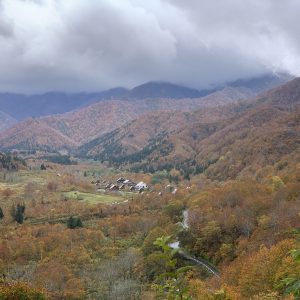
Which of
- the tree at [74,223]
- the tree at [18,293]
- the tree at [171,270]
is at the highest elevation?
the tree at [171,270]

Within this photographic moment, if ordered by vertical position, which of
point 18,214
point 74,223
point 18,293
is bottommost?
point 74,223

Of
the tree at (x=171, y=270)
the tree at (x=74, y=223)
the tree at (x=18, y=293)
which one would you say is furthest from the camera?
the tree at (x=74, y=223)

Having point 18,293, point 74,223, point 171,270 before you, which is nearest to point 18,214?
point 74,223

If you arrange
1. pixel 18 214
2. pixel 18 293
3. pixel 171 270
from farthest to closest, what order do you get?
pixel 18 214, pixel 18 293, pixel 171 270

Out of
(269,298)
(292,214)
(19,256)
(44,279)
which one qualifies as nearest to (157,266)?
(44,279)

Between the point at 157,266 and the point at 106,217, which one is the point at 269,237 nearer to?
the point at 157,266

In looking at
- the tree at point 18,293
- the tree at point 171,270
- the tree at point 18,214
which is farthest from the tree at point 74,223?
the tree at point 171,270

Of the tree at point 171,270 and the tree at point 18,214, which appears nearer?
the tree at point 171,270

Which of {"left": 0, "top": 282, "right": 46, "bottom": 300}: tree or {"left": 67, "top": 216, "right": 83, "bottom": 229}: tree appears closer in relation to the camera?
{"left": 0, "top": 282, "right": 46, "bottom": 300}: tree

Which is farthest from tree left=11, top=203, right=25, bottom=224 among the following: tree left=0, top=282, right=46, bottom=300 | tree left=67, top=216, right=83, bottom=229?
tree left=0, top=282, right=46, bottom=300

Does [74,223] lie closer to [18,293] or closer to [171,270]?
[18,293]

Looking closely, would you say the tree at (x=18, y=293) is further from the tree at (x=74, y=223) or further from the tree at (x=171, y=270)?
the tree at (x=74, y=223)

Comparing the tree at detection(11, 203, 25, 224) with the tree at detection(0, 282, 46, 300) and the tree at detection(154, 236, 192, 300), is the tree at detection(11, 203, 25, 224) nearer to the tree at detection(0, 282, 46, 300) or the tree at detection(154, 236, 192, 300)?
the tree at detection(0, 282, 46, 300)

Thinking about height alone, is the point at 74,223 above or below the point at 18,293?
below
